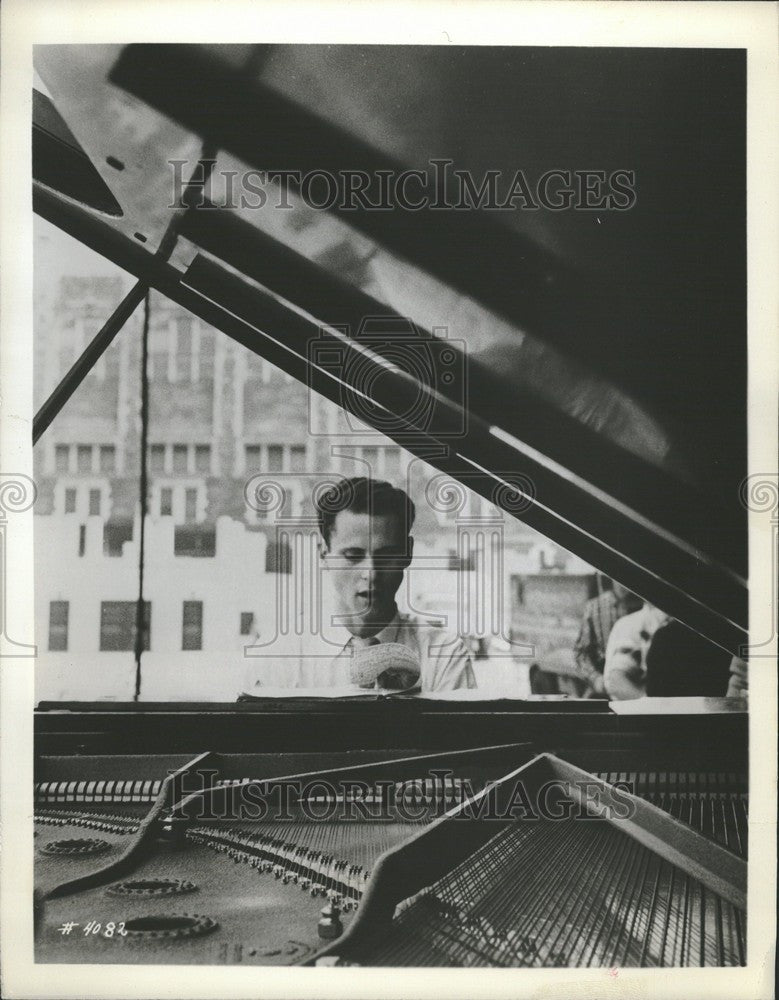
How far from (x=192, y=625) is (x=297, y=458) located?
0.51m

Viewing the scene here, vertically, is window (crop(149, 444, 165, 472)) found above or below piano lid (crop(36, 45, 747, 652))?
below

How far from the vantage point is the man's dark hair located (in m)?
2.53

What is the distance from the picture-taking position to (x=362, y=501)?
2535 mm

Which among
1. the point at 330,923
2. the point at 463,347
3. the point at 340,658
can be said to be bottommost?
the point at 330,923

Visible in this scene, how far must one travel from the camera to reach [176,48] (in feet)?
8.24

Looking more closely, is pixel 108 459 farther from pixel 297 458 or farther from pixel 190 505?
pixel 297 458

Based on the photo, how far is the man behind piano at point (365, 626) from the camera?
2.51 m

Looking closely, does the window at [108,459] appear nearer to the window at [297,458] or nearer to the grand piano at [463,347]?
the grand piano at [463,347]

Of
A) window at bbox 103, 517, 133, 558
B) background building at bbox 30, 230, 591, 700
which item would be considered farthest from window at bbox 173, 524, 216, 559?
window at bbox 103, 517, 133, 558

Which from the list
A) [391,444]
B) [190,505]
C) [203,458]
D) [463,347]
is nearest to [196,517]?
[190,505]

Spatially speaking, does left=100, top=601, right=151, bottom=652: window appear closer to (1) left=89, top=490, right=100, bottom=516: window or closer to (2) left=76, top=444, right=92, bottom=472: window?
(1) left=89, top=490, right=100, bottom=516: window

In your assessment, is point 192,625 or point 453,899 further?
point 192,625

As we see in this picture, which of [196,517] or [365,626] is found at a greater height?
[196,517]

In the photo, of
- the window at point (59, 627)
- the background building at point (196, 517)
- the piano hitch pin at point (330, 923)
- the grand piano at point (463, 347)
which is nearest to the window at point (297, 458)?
the background building at point (196, 517)
